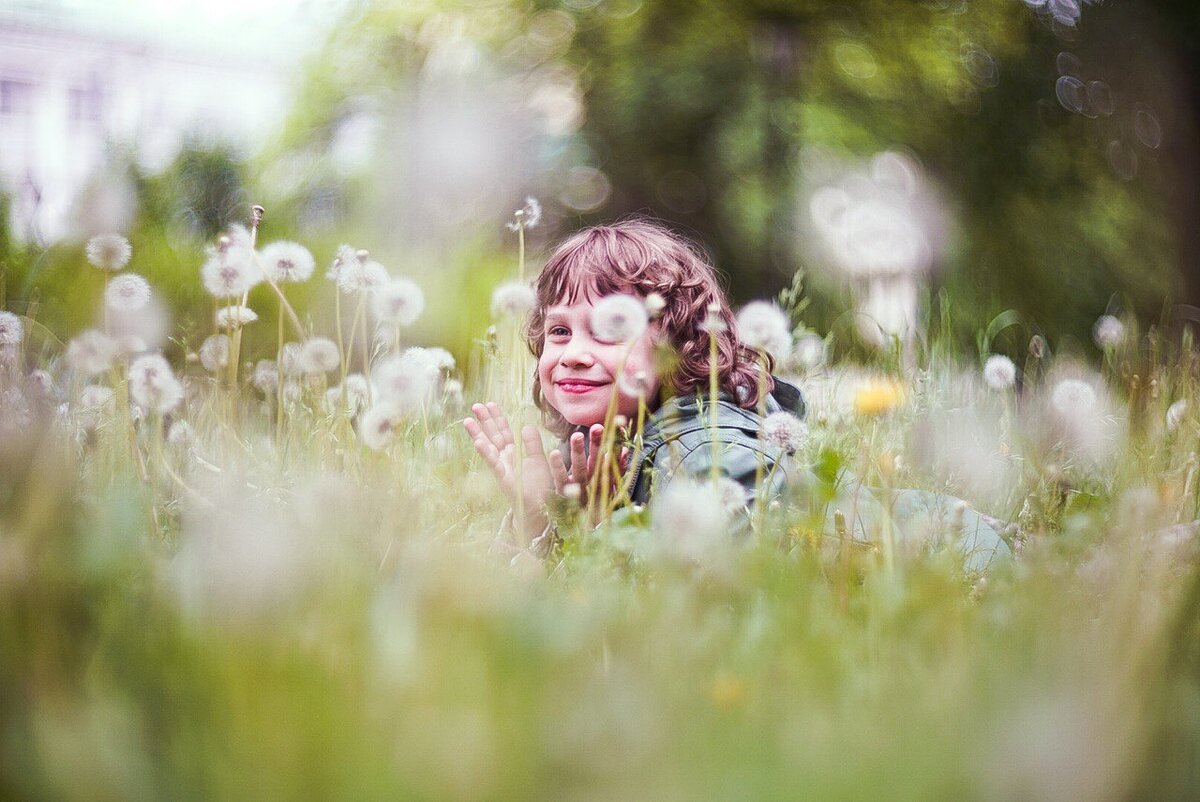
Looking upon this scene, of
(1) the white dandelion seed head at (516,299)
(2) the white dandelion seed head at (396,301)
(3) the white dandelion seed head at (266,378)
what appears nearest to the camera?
(1) the white dandelion seed head at (516,299)

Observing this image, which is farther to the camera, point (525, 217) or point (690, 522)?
point (525, 217)

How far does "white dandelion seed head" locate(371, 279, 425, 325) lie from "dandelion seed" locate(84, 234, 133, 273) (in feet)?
1.43

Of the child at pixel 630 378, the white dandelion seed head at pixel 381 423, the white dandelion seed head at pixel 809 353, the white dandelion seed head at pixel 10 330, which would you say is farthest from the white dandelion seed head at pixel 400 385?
the white dandelion seed head at pixel 809 353

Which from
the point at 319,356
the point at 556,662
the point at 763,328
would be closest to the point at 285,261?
the point at 319,356

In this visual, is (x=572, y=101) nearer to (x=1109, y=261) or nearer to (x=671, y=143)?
(x=671, y=143)

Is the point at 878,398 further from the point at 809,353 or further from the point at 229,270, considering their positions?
the point at 229,270

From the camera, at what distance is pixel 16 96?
2340 millimetres

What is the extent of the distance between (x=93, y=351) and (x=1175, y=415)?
89.6 inches

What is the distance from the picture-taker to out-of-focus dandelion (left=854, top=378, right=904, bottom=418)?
7.73 feet

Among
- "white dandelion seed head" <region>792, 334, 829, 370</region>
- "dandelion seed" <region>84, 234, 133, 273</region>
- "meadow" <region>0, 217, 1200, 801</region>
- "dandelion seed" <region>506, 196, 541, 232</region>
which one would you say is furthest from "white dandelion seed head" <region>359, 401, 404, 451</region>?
"white dandelion seed head" <region>792, 334, 829, 370</region>

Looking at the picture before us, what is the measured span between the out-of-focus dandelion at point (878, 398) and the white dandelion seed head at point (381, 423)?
1.25 m

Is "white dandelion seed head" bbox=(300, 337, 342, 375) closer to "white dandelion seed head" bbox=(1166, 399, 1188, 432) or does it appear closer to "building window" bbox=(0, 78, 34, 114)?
"building window" bbox=(0, 78, 34, 114)

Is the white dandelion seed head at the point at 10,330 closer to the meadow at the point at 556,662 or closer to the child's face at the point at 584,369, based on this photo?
the meadow at the point at 556,662

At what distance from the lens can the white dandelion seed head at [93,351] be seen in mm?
1622
